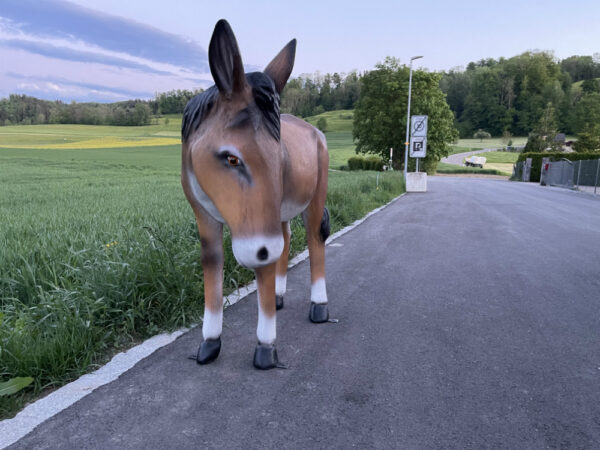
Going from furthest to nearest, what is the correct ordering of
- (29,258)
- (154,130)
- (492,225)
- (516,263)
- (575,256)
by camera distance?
(154,130)
(492,225)
(575,256)
(516,263)
(29,258)

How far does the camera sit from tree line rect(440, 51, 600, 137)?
8862 cm

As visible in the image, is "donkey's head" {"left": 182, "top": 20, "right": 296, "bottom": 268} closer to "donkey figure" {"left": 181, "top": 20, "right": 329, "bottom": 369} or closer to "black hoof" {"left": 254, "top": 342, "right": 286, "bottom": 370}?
"donkey figure" {"left": 181, "top": 20, "right": 329, "bottom": 369}

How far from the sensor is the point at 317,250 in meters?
3.30

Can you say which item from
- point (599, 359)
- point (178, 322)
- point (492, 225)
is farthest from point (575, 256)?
point (178, 322)

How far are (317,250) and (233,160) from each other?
5.09ft

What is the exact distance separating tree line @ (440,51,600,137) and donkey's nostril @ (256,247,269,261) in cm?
9880

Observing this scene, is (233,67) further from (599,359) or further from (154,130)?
(154,130)

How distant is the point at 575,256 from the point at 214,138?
5890mm

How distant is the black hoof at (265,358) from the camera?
249cm

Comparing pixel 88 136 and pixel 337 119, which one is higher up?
pixel 337 119

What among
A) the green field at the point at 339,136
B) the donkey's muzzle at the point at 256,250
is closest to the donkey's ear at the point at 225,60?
the donkey's muzzle at the point at 256,250

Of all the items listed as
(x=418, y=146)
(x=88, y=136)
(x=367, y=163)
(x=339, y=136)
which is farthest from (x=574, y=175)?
(x=339, y=136)

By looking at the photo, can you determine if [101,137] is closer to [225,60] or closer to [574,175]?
[574,175]

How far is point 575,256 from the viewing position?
5.75m
